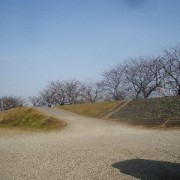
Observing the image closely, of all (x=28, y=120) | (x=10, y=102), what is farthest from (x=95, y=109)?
(x=10, y=102)

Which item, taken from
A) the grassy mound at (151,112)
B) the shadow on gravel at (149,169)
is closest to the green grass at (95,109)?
the grassy mound at (151,112)

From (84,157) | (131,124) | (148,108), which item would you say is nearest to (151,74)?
(148,108)

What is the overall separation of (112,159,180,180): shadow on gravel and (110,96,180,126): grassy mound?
46.9 feet

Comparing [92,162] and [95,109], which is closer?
[92,162]

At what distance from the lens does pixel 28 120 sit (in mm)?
30312

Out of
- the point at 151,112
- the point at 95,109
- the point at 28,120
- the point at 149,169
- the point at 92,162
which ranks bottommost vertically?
the point at 149,169

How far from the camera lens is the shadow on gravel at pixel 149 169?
783 centimetres

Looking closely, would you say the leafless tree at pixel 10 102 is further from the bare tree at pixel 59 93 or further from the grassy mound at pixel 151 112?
the grassy mound at pixel 151 112

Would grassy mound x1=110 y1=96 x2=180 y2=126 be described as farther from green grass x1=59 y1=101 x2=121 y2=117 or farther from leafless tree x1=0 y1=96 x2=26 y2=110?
leafless tree x1=0 y1=96 x2=26 y2=110

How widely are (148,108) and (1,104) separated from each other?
56.1 meters

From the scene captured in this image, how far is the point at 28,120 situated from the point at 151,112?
12.9m

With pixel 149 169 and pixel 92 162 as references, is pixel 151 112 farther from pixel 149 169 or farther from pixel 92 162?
pixel 149 169

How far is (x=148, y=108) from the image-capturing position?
29.3m

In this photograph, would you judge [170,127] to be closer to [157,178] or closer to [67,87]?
[157,178]
